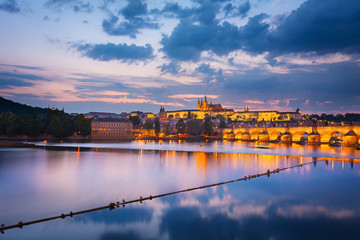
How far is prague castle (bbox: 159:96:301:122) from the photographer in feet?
500

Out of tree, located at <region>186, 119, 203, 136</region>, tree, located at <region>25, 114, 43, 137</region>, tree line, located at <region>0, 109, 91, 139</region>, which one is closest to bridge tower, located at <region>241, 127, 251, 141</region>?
tree, located at <region>186, 119, 203, 136</region>

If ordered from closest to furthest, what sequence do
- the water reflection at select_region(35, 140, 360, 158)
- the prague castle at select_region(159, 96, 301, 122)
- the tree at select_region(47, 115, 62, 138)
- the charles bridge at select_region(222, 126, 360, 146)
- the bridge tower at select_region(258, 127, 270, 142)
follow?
the water reflection at select_region(35, 140, 360, 158) < the charles bridge at select_region(222, 126, 360, 146) < the tree at select_region(47, 115, 62, 138) < the bridge tower at select_region(258, 127, 270, 142) < the prague castle at select_region(159, 96, 301, 122)

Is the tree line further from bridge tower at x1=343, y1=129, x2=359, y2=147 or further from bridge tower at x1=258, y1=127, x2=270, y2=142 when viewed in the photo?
bridge tower at x1=343, y1=129, x2=359, y2=147

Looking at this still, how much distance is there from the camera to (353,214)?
11.2 meters

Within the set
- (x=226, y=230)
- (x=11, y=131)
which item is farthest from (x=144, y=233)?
(x=11, y=131)

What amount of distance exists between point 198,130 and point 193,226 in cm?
8131

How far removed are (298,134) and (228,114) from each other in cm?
9708

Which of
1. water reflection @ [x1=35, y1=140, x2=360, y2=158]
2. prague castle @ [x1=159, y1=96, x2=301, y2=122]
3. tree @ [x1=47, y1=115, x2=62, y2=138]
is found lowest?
water reflection @ [x1=35, y1=140, x2=360, y2=158]

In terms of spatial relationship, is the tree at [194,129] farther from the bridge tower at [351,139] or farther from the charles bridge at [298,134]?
the bridge tower at [351,139]

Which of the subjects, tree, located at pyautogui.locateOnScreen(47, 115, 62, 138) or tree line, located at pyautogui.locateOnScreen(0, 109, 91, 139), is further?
tree, located at pyautogui.locateOnScreen(47, 115, 62, 138)

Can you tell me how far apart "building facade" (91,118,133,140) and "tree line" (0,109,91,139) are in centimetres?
630

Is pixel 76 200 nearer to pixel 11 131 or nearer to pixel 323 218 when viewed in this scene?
pixel 323 218

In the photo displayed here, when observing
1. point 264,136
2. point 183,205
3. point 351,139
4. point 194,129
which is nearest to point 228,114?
point 194,129

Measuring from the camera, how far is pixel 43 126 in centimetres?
6519
